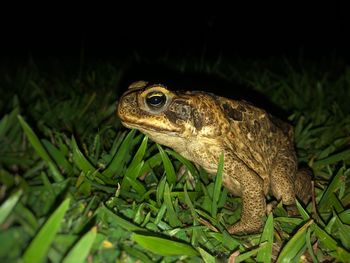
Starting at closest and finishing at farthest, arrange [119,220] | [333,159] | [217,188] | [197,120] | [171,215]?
[119,220] → [171,215] → [217,188] → [197,120] → [333,159]

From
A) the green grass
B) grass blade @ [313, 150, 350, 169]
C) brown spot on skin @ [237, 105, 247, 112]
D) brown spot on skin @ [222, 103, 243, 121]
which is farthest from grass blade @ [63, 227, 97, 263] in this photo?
grass blade @ [313, 150, 350, 169]

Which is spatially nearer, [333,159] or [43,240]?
[43,240]

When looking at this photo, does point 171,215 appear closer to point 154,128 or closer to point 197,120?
point 154,128

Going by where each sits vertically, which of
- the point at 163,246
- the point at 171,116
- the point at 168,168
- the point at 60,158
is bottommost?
the point at 60,158

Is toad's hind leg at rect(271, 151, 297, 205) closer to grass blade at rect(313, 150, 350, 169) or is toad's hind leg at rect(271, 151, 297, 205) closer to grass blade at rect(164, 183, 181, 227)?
grass blade at rect(313, 150, 350, 169)

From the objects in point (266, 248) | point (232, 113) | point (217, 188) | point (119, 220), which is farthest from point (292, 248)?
point (232, 113)

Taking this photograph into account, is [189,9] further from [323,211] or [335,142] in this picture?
[323,211]

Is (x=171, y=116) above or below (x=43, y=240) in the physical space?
above
